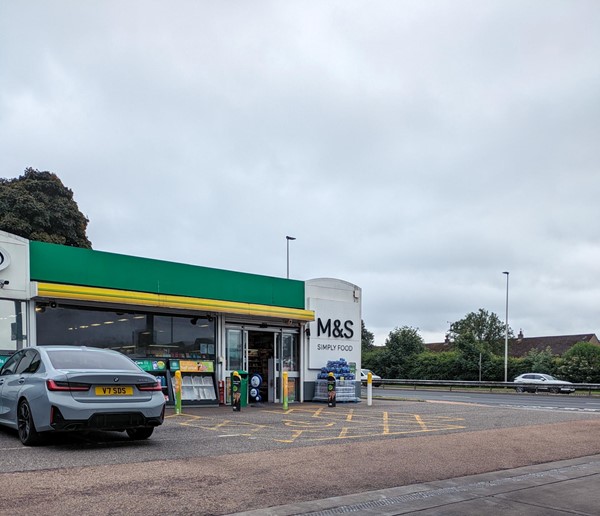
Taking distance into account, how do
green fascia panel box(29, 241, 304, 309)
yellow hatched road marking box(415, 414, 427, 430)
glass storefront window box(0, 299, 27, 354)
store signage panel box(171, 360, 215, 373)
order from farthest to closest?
1. store signage panel box(171, 360, 215, 373)
2. green fascia panel box(29, 241, 304, 309)
3. glass storefront window box(0, 299, 27, 354)
4. yellow hatched road marking box(415, 414, 427, 430)

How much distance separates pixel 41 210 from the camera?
119ft

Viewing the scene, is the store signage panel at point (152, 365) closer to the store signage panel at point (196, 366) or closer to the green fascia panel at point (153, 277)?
the store signage panel at point (196, 366)

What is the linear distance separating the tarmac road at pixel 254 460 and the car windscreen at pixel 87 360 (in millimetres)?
1157

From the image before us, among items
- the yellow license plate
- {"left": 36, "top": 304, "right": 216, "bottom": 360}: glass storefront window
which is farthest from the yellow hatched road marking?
the yellow license plate

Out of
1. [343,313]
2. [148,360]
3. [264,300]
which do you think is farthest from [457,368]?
[148,360]

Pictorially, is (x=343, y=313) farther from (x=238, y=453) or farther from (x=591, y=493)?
(x=591, y=493)

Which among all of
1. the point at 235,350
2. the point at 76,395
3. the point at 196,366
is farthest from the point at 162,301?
the point at 76,395

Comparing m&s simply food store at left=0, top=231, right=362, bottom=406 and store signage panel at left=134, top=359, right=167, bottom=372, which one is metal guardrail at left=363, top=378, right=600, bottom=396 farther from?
store signage panel at left=134, top=359, right=167, bottom=372

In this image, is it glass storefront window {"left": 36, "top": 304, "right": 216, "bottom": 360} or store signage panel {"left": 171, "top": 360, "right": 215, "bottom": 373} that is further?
store signage panel {"left": 171, "top": 360, "right": 215, "bottom": 373}

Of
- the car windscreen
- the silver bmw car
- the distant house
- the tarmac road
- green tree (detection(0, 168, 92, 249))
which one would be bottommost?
the distant house

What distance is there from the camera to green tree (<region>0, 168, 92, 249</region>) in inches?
1399

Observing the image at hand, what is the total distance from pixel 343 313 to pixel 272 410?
6168 millimetres

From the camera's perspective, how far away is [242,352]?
19828mm

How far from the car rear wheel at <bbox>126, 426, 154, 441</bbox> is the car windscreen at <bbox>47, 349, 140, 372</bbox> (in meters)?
0.94
